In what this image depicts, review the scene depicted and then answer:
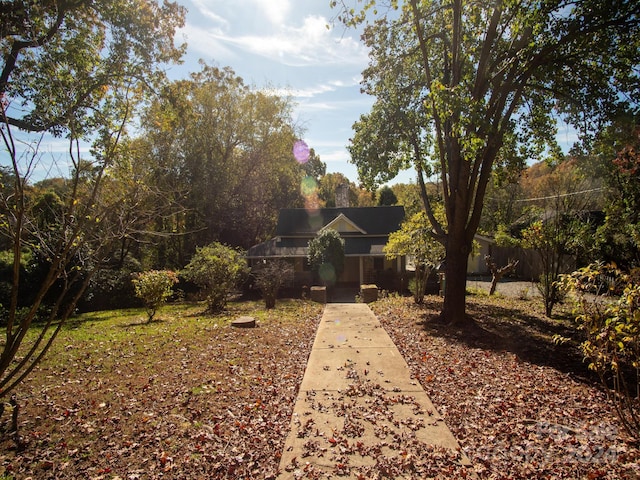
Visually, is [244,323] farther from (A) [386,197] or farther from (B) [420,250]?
(A) [386,197]

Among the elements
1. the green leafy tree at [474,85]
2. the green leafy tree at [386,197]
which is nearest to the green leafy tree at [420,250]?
the green leafy tree at [474,85]

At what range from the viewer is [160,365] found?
690 centimetres

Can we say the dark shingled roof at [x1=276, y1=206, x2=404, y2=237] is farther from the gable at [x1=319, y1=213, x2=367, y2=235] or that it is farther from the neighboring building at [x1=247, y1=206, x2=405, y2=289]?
the gable at [x1=319, y1=213, x2=367, y2=235]

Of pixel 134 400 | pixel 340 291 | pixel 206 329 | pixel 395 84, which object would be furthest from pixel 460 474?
pixel 340 291

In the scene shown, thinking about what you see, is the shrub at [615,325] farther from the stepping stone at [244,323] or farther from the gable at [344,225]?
the gable at [344,225]

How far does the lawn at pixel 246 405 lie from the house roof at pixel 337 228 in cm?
1469

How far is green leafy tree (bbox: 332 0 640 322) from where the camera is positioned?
320 inches

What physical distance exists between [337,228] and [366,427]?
21354 millimetres

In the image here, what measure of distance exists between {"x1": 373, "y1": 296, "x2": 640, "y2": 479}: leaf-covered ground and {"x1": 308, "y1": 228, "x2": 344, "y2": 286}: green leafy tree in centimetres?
1097

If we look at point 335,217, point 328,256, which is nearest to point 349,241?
point 335,217

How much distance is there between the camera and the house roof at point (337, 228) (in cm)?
2408

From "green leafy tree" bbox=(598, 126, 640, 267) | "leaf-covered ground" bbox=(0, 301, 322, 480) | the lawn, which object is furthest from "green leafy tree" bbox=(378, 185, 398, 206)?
"leaf-covered ground" bbox=(0, 301, 322, 480)

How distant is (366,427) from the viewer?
464 centimetres

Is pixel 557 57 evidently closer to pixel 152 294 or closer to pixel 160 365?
pixel 160 365
